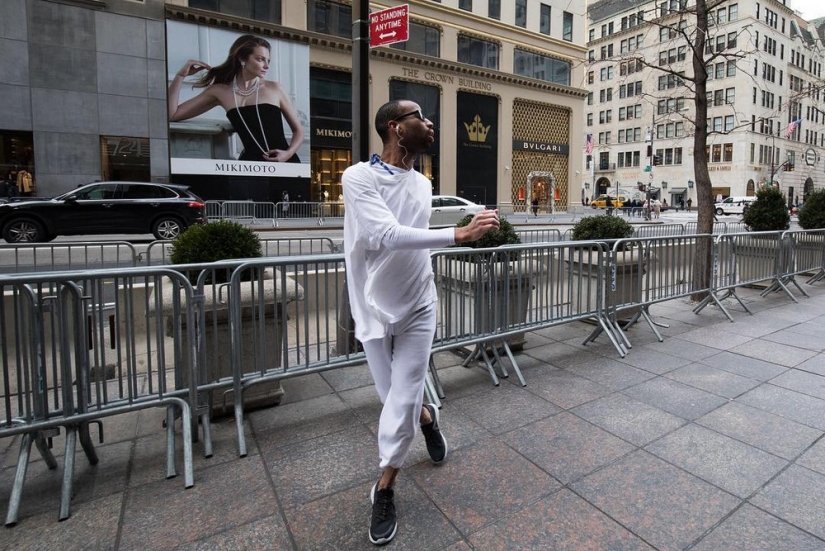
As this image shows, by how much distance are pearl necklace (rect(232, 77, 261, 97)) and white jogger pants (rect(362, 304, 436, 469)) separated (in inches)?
1168

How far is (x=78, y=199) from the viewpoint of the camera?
1502 centimetres

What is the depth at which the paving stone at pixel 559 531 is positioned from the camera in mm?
2510

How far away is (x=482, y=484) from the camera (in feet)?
10.1

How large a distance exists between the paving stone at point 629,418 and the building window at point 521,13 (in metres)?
41.8

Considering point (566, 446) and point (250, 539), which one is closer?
point (250, 539)

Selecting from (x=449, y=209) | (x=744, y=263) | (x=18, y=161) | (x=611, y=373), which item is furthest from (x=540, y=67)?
(x=611, y=373)

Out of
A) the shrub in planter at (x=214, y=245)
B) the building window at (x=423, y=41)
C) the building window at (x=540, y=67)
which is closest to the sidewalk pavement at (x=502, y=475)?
the shrub in planter at (x=214, y=245)

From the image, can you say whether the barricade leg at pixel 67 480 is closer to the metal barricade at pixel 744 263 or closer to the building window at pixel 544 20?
the metal barricade at pixel 744 263

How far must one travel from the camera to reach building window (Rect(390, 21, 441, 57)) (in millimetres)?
35125

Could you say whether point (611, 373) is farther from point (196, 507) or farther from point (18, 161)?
point (18, 161)

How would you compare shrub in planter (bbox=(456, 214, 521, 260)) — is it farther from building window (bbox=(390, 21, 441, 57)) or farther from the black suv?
building window (bbox=(390, 21, 441, 57))

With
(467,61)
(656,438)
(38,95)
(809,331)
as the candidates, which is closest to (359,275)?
(656,438)

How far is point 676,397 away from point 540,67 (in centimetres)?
4224

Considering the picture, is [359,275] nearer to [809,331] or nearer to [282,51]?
[809,331]
